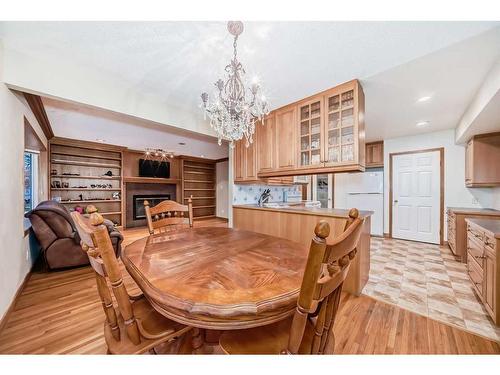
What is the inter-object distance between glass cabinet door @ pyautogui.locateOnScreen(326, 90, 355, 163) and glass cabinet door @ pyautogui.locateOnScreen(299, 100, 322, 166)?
128 mm

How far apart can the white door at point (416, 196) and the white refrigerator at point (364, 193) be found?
27 centimetres

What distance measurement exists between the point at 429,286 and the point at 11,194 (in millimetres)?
4435

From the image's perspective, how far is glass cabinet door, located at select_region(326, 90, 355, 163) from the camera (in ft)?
6.89

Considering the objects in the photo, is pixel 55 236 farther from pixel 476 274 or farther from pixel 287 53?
pixel 476 274

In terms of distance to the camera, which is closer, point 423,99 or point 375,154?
point 423,99

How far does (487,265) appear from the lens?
5.63 ft

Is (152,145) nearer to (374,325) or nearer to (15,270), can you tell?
(15,270)

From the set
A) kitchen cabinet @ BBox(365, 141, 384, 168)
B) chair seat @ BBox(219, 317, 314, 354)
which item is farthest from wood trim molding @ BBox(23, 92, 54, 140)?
kitchen cabinet @ BBox(365, 141, 384, 168)

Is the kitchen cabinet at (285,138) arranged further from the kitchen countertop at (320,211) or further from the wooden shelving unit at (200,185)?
the wooden shelving unit at (200,185)

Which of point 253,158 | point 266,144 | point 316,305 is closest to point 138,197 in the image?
point 253,158

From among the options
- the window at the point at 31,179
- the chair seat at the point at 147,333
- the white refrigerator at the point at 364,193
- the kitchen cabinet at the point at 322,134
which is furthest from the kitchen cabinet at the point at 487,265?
the window at the point at 31,179
